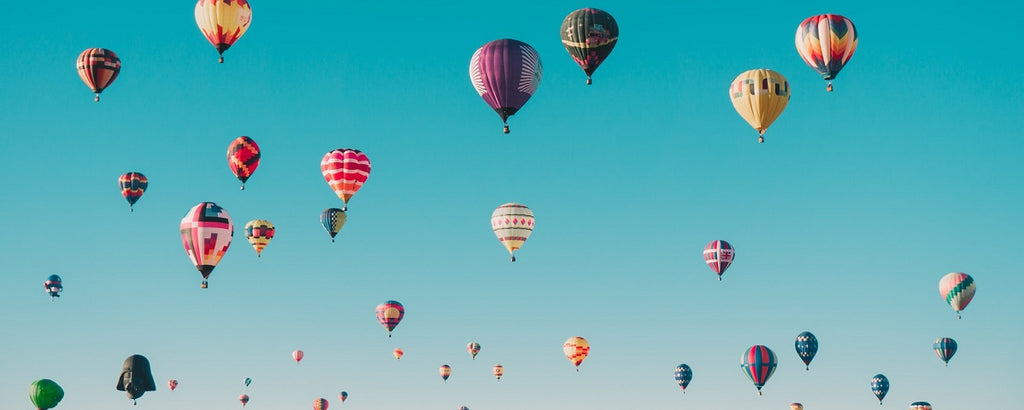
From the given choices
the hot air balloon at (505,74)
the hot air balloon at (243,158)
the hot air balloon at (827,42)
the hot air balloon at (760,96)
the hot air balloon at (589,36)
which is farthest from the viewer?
the hot air balloon at (243,158)

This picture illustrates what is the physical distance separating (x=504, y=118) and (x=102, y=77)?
1870 centimetres

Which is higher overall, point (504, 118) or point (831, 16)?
point (831, 16)

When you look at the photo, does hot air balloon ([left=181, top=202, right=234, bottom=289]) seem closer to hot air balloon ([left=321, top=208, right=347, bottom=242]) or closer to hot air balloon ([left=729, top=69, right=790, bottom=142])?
hot air balloon ([left=321, top=208, right=347, bottom=242])

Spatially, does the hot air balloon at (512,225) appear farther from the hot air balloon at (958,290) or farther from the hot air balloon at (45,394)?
the hot air balloon at (958,290)

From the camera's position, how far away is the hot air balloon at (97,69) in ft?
206

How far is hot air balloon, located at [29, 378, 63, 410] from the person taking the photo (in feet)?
221

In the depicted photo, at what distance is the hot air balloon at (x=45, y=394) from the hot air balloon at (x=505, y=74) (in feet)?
85.4

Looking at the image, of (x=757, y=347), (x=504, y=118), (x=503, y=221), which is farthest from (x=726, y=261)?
(x=504, y=118)

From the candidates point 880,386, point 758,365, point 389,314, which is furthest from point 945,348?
point 389,314

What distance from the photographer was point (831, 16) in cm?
5547

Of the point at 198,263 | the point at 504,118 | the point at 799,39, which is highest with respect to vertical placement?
the point at 799,39

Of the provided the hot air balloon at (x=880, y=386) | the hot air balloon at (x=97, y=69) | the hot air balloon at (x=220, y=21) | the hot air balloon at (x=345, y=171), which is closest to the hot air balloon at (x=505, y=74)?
the hot air balloon at (x=220, y=21)

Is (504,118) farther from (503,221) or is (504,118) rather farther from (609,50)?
(503,221)

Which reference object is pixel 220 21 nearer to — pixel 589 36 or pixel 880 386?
pixel 589 36
